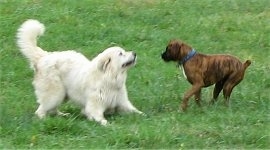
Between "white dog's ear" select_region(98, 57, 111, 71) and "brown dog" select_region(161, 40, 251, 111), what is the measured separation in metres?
0.93

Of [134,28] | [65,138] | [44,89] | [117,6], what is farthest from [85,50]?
[65,138]

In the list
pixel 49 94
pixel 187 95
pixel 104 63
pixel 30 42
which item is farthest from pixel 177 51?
pixel 30 42

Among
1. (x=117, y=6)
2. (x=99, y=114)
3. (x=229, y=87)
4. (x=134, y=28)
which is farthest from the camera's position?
(x=117, y=6)

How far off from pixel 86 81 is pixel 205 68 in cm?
161

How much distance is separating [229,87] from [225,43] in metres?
3.92

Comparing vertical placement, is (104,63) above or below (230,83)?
above

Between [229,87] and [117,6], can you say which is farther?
[117,6]

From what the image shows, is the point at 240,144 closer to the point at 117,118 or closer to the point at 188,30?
the point at 117,118

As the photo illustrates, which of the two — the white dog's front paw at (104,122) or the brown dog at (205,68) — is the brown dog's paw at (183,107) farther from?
the white dog's front paw at (104,122)

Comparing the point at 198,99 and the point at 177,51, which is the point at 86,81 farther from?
the point at 198,99

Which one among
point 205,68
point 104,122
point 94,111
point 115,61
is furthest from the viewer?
point 205,68

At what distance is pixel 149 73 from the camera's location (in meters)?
11.3

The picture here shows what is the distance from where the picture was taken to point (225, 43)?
525 inches

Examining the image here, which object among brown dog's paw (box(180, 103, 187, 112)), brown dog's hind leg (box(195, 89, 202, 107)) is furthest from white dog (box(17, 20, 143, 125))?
brown dog's hind leg (box(195, 89, 202, 107))
